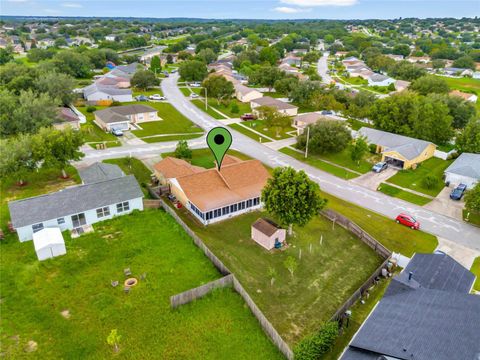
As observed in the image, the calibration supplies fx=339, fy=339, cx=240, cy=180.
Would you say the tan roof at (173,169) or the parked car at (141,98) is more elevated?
the tan roof at (173,169)

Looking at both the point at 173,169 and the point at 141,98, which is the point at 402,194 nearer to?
the point at 173,169

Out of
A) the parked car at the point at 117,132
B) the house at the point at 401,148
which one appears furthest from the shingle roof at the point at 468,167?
the parked car at the point at 117,132

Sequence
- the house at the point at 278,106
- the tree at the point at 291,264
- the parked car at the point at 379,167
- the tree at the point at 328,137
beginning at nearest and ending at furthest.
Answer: the tree at the point at 291,264
the parked car at the point at 379,167
the tree at the point at 328,137
the house at the point at 278,106

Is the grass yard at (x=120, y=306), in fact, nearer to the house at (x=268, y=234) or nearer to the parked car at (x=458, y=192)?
the house at (x=268, y=234)

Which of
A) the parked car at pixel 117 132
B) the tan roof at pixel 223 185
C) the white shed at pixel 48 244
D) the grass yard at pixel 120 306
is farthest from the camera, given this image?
the parked car at pixel 117 132

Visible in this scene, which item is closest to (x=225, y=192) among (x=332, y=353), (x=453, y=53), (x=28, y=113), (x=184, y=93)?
(x=332, y=353)

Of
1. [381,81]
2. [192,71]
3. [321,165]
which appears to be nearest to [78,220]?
[321,165]

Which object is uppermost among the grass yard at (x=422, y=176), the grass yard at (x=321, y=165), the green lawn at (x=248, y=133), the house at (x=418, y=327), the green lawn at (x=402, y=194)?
the house at (x=418, y=327)
